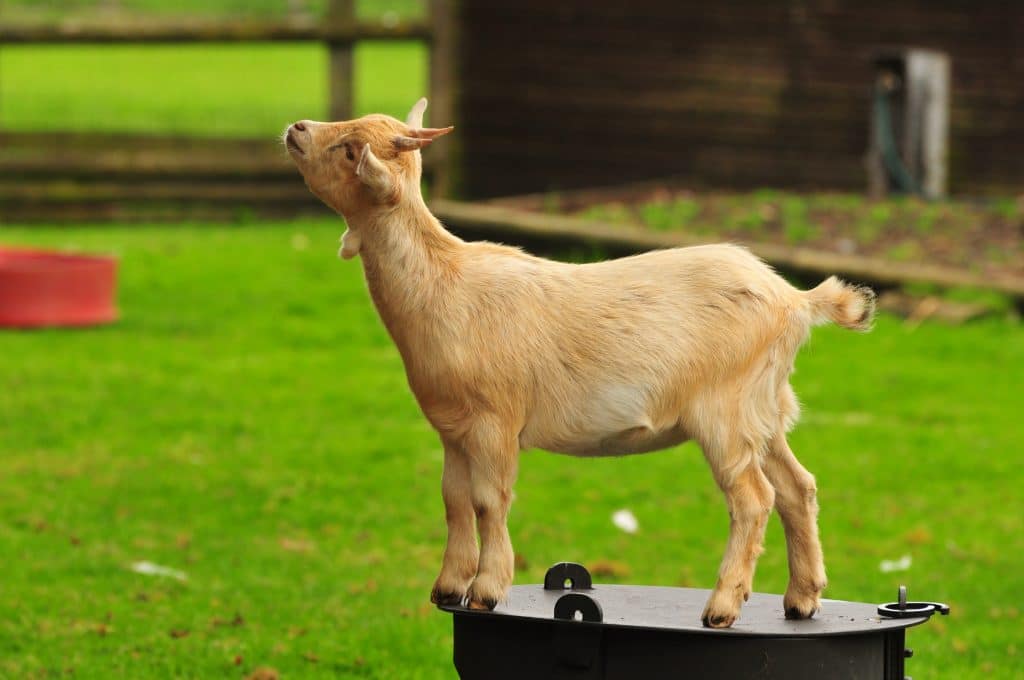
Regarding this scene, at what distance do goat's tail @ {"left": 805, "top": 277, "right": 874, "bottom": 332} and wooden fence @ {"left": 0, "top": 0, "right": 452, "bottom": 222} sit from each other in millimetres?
10534

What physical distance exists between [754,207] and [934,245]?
66.7 inches

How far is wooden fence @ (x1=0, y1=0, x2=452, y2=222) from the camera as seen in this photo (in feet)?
44.5

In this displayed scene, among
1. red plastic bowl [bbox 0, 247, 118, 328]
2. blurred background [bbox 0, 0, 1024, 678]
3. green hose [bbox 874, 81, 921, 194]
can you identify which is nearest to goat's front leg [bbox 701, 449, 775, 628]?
blurred background [bbox 0, 0, 1024, 678]

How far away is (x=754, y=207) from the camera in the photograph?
12.3 meters

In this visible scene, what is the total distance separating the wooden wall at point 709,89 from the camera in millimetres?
13453

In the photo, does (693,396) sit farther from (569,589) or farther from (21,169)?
(21,169)

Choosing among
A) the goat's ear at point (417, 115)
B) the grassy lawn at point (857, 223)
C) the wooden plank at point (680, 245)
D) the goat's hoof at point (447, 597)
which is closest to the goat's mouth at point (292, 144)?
the goat's ear at point (417, 115)

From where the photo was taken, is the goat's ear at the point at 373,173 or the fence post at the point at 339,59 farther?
the fence post at the point at 339,59

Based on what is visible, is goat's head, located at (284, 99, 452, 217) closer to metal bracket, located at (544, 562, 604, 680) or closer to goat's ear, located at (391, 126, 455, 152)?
goat's ear, located at (391, 126, 455, 152)

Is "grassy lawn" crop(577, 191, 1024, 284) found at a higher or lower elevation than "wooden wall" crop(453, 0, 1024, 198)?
lower

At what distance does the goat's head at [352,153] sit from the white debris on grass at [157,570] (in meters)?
3.07

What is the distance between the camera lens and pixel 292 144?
10.8 ft

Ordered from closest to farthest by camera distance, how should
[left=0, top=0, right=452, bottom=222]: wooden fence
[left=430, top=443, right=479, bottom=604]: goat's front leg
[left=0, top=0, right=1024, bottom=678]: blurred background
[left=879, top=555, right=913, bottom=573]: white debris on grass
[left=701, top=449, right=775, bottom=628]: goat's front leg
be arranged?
[left=701, top=449, right=775, bottom=628]: goat's front leg
[left=430, top=443, right=479, bottom=604]: goat's front leg
[left=0, top=0, right=1024, bottom=678]: blurred background
[left=879, top=555, right=913, bottom=573]: white debris on grass
[left=0, top=0, right=452, bottom=222]: wooden fence

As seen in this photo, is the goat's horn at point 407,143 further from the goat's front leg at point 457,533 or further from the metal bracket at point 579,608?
the metal bracket at point 579,608
